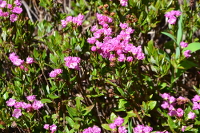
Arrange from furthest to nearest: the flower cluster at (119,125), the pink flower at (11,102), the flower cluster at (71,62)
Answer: the pink flower at (11,102)
the flower cluster at (71,62)
the flower cluster at (119,125)

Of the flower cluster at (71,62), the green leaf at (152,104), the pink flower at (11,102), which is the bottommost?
the green leaf at (152,104)

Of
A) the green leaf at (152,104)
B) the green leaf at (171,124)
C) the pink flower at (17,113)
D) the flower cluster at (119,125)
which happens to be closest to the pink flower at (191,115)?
the green leaf at (171,124)

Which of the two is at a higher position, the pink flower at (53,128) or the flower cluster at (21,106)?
the flower cluster at (21,106)

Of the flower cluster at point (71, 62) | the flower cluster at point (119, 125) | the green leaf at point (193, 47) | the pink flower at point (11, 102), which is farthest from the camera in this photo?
the green leaf at point (193, 47)

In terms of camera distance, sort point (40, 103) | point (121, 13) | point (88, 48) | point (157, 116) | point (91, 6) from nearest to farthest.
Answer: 1. point (40, 103)
2. point (88, 48)
3. point (157, 116)
4. point (121, 13)
5. point (91, 6)

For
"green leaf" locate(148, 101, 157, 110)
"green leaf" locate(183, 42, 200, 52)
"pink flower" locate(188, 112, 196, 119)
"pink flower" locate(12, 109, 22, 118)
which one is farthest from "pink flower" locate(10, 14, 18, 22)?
"pink flower" locate(188, 112, 196, 119)

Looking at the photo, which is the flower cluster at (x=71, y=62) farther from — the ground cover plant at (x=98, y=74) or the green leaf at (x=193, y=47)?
the green leaf at (x=193, y=47)

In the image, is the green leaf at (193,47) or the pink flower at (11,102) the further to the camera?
the green leaf at (193,47)

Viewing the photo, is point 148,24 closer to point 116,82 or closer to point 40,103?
point 116,82

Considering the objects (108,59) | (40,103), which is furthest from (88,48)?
(40,103)

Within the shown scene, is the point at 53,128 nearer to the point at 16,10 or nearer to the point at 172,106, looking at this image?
the point at 172,106

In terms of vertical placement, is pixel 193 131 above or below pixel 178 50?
below
